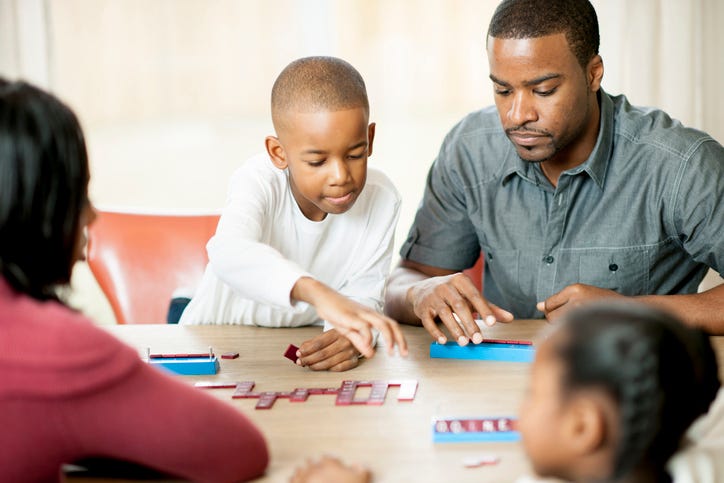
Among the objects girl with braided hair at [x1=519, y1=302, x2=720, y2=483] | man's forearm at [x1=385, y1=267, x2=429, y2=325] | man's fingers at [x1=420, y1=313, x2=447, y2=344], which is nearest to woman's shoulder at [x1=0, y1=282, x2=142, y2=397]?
girl with braided hair at [x1=519, y1=302, x2=720, y2=483]

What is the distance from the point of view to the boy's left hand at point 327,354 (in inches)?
68.6

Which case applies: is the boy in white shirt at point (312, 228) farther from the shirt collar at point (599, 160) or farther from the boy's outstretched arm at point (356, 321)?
the shirt collar at point (599, 160)

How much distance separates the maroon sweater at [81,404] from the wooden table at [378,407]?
0.16 metres

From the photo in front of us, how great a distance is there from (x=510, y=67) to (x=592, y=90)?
0.27 metres

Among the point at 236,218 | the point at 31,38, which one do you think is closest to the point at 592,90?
the point at 236,218

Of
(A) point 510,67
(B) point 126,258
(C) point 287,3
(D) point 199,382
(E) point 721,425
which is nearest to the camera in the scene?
(E) point 721,425

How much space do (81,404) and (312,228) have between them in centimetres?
112

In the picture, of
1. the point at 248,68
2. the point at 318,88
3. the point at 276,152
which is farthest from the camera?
the point at 248,68

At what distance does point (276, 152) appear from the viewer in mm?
2076

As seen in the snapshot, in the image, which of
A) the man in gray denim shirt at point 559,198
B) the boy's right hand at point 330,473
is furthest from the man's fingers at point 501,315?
the boy's right hand at point 330,473

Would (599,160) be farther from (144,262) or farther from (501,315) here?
(144,262)

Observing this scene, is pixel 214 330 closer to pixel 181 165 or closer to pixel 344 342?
pixel 344 342

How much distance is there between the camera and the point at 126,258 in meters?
2.63

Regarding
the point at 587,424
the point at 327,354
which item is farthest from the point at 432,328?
the point at 587,424
